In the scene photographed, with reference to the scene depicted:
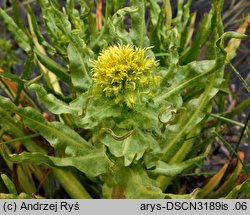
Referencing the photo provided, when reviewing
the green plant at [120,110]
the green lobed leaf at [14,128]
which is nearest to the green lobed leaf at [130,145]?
Result: the green plant at [120,110]

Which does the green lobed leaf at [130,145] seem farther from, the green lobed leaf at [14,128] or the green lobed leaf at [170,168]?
the green lobed leaf at [14,128]

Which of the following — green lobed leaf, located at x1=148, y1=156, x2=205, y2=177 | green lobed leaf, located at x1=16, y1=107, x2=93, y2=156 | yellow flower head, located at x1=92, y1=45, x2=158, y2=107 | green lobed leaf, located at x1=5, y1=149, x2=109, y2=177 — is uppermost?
yellow flower head, located at x1=92, y1=45, x2=158, y2=107

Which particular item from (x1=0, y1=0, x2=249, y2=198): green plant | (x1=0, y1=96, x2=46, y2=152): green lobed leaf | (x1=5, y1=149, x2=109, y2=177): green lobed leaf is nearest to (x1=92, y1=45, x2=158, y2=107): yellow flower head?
(x1=0, y1=0, x2=249, y2=198): green plant

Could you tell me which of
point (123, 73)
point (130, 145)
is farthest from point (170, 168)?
point (123, 73)

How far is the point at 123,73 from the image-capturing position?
0.85m

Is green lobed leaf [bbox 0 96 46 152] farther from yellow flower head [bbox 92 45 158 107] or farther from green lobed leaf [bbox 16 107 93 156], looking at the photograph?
yellow flower head [bbox 92 45 158 107]

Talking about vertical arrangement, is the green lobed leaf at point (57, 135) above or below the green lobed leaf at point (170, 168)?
above

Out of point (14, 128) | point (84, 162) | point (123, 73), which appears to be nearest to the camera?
point (123, 73)

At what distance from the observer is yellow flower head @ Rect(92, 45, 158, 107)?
860 mm

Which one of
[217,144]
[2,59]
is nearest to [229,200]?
[217,144]

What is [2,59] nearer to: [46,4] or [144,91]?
[46,4]

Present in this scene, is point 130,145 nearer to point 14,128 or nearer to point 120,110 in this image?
point 120,110

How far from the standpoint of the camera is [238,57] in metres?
1.63

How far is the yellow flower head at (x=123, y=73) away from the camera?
86cm
